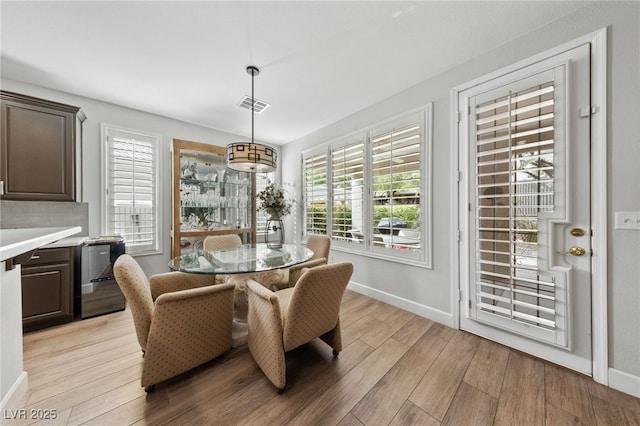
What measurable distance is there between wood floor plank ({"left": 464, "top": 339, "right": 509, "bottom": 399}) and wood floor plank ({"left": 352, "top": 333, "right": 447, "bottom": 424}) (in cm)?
26

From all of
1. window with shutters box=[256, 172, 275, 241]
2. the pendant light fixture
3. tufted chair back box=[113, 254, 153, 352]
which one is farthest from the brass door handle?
window with shutters box=[256, 172, 275, 241]

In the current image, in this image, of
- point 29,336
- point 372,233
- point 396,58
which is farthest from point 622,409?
point 29,336

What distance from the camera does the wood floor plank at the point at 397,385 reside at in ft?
4.50

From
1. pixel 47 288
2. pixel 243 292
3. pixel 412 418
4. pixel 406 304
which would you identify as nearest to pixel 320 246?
pixel 243 292

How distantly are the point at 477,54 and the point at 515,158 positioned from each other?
1.07 meters

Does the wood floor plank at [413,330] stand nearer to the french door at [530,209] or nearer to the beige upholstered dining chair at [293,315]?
the french door at [530,209]

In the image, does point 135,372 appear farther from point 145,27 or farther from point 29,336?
point 145,27

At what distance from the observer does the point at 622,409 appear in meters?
1.39

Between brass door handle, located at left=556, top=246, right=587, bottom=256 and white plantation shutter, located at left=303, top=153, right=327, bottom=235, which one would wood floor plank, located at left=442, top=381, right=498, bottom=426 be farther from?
white plantation shutter, located at left=303, top=153, right=327, bottom=235

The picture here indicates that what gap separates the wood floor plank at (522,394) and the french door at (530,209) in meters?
0.18

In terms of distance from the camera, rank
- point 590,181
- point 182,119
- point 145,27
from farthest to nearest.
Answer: point 182,119
point 145,27
point 590,181

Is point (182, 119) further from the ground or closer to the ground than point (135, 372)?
further from the ground

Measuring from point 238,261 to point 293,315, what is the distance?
907 millimetres

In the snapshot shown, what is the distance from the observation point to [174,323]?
1525 mm
